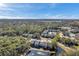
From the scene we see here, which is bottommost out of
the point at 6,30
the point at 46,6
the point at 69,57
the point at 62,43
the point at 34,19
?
the point at 69,57

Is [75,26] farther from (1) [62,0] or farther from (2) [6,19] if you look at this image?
(2) [6,19]

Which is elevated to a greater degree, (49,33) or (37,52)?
(49,33)

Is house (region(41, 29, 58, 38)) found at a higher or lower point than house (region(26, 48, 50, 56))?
higher

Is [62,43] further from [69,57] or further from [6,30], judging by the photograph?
[6,30]

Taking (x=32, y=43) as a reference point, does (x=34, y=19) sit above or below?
above

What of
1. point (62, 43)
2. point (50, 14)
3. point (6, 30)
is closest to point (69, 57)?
point (62, 43)

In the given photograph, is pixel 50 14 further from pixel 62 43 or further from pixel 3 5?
pixel 3 5

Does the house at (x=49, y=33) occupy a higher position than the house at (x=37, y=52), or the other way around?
the house at (x=49, y=33)

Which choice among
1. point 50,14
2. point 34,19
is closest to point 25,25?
point 34,19
